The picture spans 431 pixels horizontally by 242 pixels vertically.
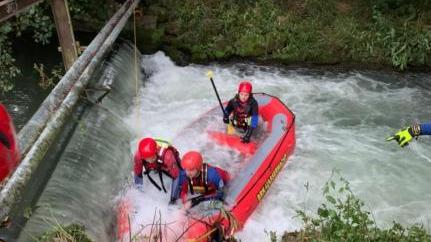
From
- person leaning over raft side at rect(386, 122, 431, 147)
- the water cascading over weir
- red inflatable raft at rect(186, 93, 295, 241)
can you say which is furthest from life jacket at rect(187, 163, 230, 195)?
person leaning over raft side at rect(386, 122, 431, 147)

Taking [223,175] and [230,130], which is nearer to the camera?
[223,175]

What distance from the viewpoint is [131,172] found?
7.56m

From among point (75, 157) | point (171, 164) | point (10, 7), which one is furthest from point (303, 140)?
point (10, 7)

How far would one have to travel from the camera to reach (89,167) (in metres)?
6.80

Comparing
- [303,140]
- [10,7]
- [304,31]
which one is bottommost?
[303,140]

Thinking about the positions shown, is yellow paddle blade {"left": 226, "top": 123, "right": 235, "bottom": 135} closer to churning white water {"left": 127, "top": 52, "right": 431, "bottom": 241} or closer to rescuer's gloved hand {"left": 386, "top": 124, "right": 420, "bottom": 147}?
churning white water {"left": 127, "top": 52, "right": 431, "bottom": 241}

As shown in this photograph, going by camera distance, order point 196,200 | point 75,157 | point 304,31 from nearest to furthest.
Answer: point 196,200
point 75,157
point 304,31

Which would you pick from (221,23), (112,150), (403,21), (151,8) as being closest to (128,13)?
(151,8)

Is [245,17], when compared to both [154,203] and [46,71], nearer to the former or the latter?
[46,71]

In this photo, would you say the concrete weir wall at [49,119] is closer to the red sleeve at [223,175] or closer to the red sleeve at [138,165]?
the red sleeve at [138,165]

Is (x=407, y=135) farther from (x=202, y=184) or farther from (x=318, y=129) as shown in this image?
(x=318, y=129)

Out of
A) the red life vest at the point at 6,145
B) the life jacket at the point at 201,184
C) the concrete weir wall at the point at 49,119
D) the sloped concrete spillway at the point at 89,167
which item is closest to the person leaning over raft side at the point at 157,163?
the life jacket at the point at 201,184

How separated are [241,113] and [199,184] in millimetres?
1954

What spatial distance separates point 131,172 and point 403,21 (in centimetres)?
749
